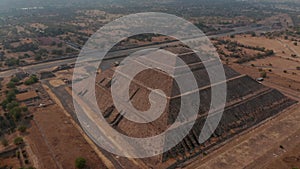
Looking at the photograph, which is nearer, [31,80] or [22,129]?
[22,129]

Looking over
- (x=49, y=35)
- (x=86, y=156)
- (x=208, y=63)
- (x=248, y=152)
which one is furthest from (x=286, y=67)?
(x=49, y=35)

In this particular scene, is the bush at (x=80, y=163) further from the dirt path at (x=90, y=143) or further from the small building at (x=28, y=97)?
the small building at (x=28, y=97)

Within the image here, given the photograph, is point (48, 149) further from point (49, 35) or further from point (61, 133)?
point (49, 35)

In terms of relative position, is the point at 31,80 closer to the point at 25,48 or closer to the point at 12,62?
the point at 12,62

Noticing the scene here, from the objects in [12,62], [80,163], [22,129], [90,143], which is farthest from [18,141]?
[12,62]

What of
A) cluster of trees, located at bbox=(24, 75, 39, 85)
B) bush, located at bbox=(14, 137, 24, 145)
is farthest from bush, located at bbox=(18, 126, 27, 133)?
cluster of trees, located at bbox=(24, 75, 39, 85)

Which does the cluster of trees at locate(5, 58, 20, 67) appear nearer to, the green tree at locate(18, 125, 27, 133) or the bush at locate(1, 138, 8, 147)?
the green tree at locate(18, 125, 27, 133)

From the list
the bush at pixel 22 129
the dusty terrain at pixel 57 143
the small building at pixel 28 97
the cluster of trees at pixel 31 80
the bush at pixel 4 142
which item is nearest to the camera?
the dusty terrain at pixel 57 143

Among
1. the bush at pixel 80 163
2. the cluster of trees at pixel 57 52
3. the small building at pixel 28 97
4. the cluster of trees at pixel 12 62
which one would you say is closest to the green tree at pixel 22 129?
the small building at pixel 28 97
